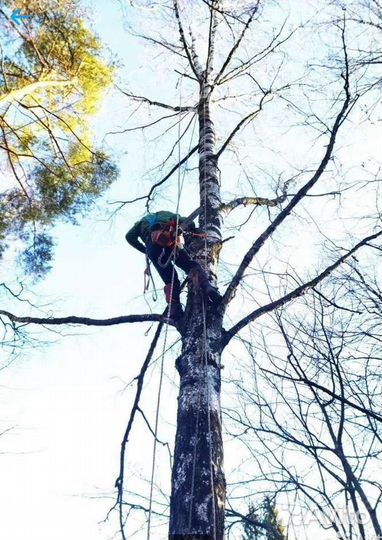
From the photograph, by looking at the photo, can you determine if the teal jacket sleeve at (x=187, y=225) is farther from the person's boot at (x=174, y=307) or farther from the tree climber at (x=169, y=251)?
the person's boot at (x=174, y=307)

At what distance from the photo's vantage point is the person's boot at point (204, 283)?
8.43 feet

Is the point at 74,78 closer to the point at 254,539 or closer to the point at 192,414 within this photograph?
the point at 192,414

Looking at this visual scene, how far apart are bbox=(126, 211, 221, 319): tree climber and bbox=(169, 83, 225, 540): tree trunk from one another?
87mm

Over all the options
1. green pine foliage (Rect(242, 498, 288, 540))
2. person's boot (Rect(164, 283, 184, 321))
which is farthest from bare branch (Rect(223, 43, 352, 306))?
green pine foliage (Rect(242, 498, 288, 540))

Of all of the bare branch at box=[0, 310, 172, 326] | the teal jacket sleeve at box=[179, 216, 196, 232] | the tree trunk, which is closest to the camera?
the tree trunk

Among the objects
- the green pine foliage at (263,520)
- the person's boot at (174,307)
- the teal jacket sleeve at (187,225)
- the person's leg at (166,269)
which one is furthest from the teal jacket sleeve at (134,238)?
the green pine foliage at (263,520)

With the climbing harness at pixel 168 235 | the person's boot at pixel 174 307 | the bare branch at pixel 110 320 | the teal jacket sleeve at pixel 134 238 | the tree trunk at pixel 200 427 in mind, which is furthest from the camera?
the teal jacket sleeve at pixel 134 238

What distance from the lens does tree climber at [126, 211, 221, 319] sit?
2.66 m

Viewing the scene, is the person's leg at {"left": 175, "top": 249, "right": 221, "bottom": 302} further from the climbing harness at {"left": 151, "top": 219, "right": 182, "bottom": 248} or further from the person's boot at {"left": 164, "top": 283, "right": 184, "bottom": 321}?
the climbing harness at {"left": 151, "top": 219, "right": 182, "bottom": 248}

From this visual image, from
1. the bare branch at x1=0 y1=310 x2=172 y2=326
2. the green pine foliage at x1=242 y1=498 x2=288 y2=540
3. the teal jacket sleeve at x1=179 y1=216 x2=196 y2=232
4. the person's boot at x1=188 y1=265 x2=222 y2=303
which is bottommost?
the green pine foliage at x1=242 y1=498 x2=288 y2=540

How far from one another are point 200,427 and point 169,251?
1.55m

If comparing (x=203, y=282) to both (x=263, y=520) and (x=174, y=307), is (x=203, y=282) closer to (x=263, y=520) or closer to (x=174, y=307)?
(x=174, y=307)

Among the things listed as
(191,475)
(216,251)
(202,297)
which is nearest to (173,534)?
(191,475)

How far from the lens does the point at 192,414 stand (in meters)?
2.07
